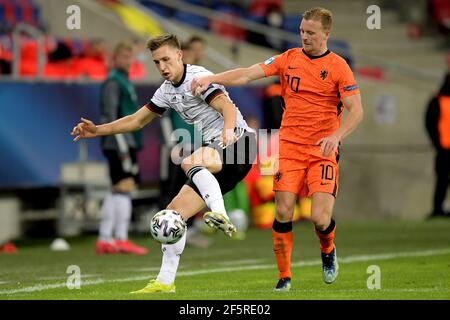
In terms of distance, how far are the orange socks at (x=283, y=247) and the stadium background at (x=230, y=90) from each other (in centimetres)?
705

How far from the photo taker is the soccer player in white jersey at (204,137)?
9430 millimetres

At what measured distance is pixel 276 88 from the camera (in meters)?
16.5

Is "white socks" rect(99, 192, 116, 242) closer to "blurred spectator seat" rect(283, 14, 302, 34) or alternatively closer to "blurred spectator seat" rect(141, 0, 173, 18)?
"blurred spectator seat" rect(141, 0, 173, 18)

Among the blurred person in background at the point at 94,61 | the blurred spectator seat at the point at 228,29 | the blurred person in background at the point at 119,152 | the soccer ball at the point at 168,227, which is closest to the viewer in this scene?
the soccer ball at the point at 168,227

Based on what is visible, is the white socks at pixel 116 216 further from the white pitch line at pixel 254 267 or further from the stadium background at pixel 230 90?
the white pitch line at pixel 254 267

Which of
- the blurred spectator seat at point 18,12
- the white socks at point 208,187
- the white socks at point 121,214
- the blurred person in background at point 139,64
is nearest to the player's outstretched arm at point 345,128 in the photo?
the white socks at point 208,187

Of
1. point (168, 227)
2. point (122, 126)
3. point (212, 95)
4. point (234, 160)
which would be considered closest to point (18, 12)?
point (122, 126)

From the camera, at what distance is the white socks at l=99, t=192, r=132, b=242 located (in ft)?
48.6

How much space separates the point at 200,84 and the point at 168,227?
109 centimetres

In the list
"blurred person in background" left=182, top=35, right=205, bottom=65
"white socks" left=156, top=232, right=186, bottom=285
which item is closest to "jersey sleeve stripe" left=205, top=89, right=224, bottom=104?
"white socks" left=156, top=232, right=186, bottom=285

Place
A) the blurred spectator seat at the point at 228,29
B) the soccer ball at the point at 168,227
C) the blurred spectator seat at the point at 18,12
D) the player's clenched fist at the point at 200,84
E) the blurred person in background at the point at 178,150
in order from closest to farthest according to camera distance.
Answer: the soccer ball at the point at 168,227, the player's clenched fist at the point at 200,84, the blurred person in background at the point at 178,150, the blurred spectator seat at the point at 18,12, the blurred spectator seat at the point at 228,29

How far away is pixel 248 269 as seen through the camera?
12148mm
